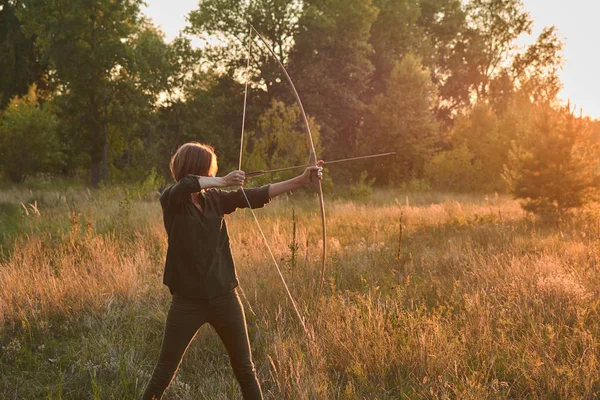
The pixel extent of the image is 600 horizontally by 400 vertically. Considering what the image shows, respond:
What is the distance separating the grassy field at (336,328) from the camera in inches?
117

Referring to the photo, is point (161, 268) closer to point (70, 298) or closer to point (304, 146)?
point (70, 298)

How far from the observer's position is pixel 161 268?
529cm

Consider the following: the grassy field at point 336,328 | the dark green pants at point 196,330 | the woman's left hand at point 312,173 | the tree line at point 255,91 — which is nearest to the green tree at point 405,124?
the tree line at point 255,91

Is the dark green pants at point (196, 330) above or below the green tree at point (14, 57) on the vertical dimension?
below

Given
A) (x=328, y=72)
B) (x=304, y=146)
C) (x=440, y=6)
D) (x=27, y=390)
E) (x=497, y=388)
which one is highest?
(x=440, y=6)

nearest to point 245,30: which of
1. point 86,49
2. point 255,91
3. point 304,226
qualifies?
point 255,91

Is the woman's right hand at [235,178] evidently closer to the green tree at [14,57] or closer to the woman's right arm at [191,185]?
the woman's right arm at [191,185]

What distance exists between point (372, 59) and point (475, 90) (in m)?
11.4

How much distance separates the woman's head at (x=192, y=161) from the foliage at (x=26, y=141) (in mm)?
20303

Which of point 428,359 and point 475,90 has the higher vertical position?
point 475,90

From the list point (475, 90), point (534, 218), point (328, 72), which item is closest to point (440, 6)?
point (475, 90)

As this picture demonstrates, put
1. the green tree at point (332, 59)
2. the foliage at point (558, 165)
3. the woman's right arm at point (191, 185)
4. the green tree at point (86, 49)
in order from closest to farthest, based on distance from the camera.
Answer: the woman's right arm at point (191, 185)
the foliage at point (558, 165)
the green tree at point (86, 49)
the green tree at point (332, 59)

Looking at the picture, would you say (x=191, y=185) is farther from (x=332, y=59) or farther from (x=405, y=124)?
(x=332, y=59)

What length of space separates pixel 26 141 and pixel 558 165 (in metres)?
20.0
